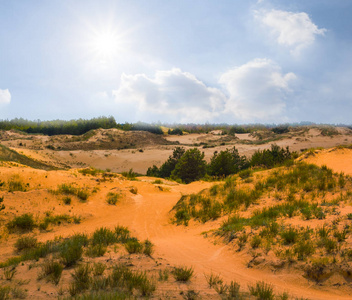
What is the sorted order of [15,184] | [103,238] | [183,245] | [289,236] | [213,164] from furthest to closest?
1. [213,164]
2. [15,184]
3. [183,245]
4. [103,238]
5. [289,236]

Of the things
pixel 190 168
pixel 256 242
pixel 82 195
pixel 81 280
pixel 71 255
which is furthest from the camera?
pixel 190 168

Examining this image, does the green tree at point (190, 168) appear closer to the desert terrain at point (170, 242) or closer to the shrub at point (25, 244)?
the desert terrain at point (170, 242)

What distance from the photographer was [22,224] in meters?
8.55

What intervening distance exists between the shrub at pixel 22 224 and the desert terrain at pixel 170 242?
0.12 ft

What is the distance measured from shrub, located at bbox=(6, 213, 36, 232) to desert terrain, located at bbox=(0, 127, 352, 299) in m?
0.04

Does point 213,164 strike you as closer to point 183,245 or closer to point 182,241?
point 182,241

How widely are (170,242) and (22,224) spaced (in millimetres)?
5815

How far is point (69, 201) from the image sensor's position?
1146 cm

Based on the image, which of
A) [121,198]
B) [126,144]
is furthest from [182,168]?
[126,144]

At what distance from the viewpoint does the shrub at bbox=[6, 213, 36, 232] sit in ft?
27.5

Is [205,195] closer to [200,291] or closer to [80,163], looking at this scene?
[200,291]

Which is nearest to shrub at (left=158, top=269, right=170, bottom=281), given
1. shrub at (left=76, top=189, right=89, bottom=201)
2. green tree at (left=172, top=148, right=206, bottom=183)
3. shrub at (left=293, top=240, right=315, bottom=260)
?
shrub at (left=293, top=240, right=315, bottom=260)

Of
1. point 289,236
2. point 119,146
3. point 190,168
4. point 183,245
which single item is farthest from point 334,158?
point 119,146

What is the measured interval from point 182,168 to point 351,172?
808 inches
